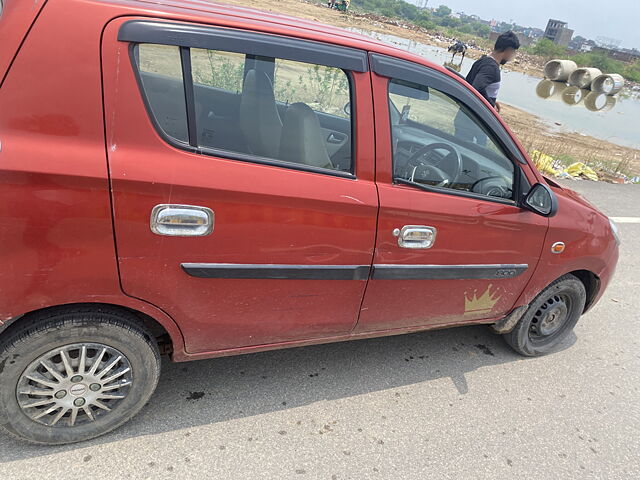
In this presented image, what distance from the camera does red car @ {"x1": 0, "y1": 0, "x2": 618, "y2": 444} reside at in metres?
1.65

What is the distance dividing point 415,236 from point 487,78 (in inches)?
130

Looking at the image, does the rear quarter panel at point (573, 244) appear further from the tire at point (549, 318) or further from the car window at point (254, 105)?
the car window at point (254, 105)

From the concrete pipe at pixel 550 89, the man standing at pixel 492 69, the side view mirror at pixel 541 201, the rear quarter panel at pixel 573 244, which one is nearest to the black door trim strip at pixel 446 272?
the rear quarter panel at pixel 573 244

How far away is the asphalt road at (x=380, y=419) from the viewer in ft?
7.01

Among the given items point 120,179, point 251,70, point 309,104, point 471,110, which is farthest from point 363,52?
point 120,179

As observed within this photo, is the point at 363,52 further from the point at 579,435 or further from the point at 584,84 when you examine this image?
the point at 584,84

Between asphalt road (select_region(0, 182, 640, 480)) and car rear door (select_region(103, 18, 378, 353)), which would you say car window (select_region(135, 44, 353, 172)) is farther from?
asphalt road (select_region(0, 182, 640, 480))

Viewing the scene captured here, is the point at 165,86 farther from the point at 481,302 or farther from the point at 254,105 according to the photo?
the point at 481,302

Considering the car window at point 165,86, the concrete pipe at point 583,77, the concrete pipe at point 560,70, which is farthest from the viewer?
the concrete pipe at point 560,70

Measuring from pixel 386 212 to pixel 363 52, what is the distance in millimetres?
755

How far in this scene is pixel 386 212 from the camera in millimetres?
2182

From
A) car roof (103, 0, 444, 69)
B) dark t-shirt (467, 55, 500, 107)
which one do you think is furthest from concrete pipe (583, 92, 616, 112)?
car roof (103, 0, 444, 69)

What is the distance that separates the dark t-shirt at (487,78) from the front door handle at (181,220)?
12.9 ft

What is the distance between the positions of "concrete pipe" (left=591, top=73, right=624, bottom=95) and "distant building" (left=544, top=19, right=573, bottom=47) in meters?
109
